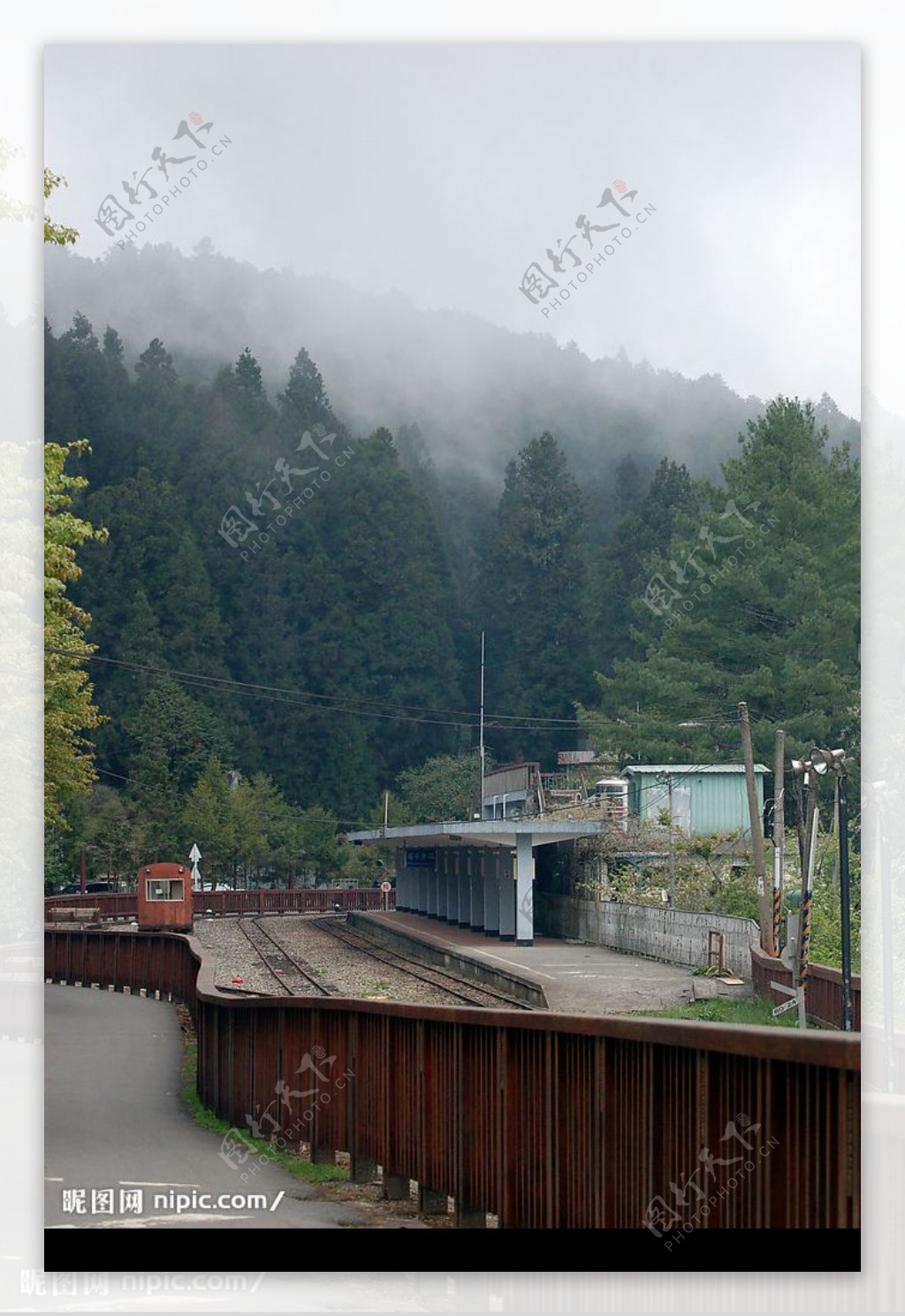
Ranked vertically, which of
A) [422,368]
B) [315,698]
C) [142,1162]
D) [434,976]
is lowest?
[434,976]

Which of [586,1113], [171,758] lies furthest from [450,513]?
[171,758]

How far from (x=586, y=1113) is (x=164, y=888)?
29395mm

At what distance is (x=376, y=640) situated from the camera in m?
21.0

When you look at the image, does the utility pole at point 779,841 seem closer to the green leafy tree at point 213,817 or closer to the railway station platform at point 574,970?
the railway station platform at point 574,970

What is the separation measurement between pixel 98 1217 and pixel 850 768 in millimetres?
11871

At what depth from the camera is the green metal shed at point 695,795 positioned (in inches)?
1096

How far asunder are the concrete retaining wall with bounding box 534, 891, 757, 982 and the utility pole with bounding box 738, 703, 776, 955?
0.29 meters

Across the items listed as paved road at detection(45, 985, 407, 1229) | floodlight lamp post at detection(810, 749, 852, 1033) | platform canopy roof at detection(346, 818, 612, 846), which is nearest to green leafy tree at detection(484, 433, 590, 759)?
floodlight lamp post at detection(810, 749, 852, 1033)

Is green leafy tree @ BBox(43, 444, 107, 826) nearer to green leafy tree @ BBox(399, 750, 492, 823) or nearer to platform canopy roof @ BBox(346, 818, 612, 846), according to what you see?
platform canopy roof @ BBox(346, 818, 612, 846)

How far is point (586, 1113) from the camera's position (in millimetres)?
5688

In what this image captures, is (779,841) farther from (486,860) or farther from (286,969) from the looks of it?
(486,860)

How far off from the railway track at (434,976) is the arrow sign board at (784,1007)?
8.12 feet

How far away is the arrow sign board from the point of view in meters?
15.8

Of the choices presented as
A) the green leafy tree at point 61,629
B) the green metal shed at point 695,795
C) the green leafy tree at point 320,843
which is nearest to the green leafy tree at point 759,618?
the green metal shed at point 695,795
